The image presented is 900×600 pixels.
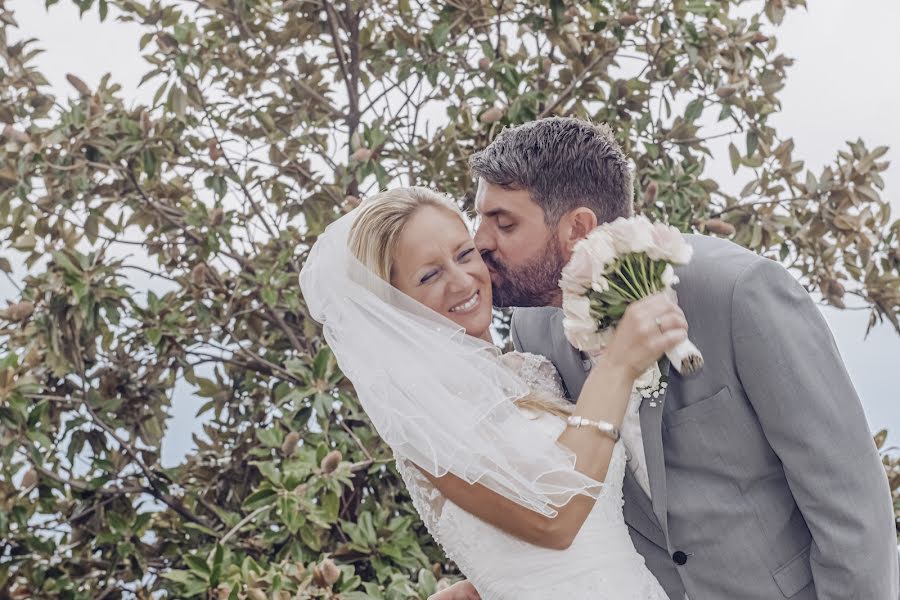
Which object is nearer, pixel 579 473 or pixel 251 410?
pixel 579 473

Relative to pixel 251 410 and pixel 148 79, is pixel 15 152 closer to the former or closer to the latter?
pixel 148 79

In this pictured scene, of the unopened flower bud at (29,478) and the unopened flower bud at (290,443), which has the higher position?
the unopened flower bud at (29,478)

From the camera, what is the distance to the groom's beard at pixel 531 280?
2434 mm

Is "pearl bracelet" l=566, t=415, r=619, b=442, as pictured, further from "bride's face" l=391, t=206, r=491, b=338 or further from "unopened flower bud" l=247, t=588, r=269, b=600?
"unopened flower bud" l=247, t=588, r=269, b=600

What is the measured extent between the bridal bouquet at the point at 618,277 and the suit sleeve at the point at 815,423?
0.15 metres

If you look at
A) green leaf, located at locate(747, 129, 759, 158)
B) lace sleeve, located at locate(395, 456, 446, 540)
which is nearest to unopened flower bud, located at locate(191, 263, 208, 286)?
lace sleeve, located at locate(395, 456, 446, 540)

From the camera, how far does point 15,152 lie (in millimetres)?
4207

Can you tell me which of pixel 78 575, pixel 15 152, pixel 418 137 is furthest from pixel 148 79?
pixel 78 575

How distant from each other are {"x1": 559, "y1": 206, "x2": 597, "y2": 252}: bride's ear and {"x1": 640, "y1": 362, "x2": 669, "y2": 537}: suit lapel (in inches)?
19.3

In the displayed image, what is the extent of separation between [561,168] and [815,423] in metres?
0.87

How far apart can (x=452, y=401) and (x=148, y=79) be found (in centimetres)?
278

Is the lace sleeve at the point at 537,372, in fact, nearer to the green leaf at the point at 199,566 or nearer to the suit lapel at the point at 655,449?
the suit lapel at the point at 655,449

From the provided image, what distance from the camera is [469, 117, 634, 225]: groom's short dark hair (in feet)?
8.02

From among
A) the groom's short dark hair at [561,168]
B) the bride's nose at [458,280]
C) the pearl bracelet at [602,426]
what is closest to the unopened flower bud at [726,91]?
the groom's short dark hair at [561,168]
